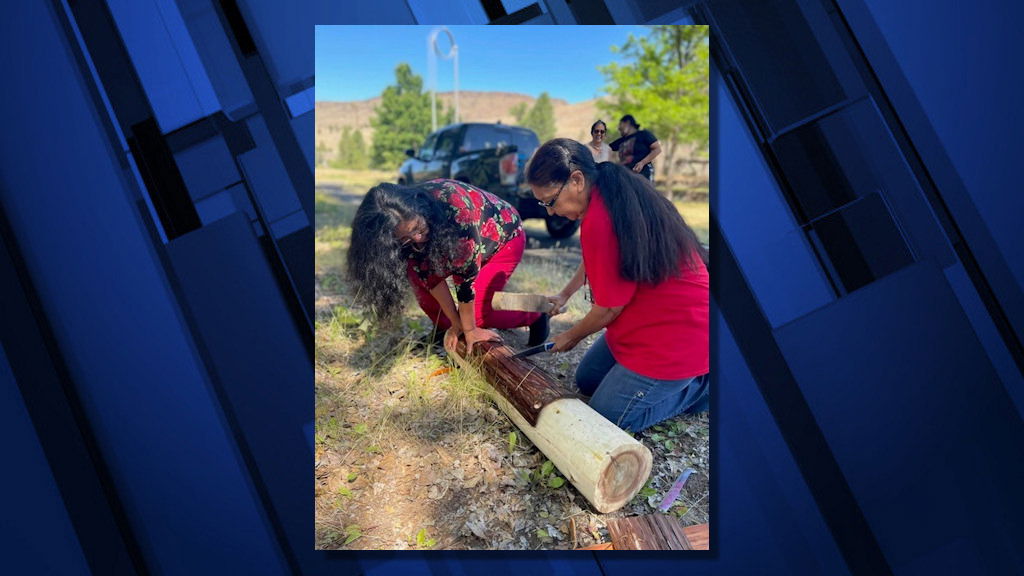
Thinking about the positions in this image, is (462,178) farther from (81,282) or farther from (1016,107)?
(1016,107)

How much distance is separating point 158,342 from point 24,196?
0.69 metres

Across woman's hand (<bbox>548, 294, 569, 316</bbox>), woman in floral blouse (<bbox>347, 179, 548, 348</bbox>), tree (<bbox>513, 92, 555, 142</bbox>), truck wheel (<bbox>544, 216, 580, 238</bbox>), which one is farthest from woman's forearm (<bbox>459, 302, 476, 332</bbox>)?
tree (<bbox>513, 92, 555, 142</bbox>)

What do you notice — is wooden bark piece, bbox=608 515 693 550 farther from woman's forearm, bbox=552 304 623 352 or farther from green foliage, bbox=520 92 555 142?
green foliage, bbox=520 92 555 142

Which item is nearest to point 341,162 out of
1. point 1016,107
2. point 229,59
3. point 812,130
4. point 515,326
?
point 229,59

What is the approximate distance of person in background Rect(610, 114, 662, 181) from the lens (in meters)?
2.41

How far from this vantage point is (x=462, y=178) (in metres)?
2.52

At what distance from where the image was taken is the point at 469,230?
2438 mm

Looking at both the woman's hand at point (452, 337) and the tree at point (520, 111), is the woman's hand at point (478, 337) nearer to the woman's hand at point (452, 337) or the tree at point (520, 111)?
the woman's hand at point (452, 337)

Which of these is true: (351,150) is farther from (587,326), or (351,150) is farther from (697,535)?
(697,535)

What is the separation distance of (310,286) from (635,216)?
1153mm

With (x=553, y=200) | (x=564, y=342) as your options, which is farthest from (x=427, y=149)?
(x=564, y=342)

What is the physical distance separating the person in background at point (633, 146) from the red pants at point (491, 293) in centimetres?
44

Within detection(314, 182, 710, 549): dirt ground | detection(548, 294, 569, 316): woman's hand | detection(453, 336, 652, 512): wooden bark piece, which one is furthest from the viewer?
detection(548, 294, 569, 316): woman's hand

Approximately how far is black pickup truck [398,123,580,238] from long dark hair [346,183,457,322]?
93 millimetres
